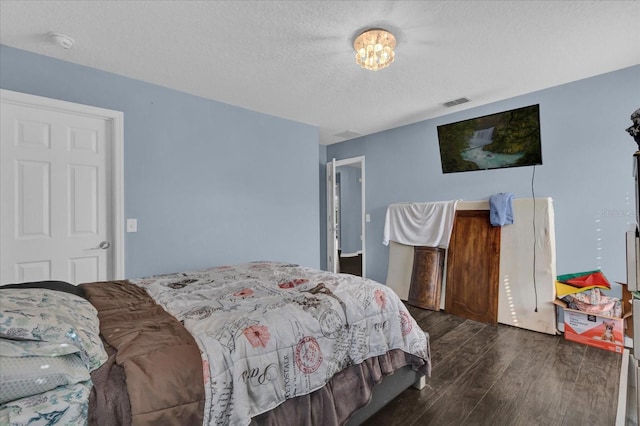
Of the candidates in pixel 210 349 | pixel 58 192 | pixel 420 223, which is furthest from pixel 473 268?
pixel 58 192

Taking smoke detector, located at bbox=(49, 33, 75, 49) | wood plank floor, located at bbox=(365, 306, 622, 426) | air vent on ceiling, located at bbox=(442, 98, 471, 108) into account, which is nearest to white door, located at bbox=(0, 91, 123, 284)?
smoke detector, located at bbox=(49, 33, 75, 49)

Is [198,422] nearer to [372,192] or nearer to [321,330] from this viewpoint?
[321,330]

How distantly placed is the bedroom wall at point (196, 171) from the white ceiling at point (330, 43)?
0.17 m

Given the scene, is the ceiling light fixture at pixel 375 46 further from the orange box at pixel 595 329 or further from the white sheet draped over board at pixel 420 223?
the orange box at pixel 595 329

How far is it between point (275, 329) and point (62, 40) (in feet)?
8.18

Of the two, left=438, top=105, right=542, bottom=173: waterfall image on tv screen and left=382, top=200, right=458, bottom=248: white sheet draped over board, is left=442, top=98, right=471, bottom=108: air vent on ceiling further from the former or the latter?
left=382, top=200, right=458, bottom=248: white sheet draped over board

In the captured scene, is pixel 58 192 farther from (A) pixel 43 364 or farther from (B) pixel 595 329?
(B) pixel 595 329

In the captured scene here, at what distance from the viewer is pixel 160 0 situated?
1.75 metres

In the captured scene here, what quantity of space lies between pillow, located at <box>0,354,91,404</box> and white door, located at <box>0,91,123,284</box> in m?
2.06

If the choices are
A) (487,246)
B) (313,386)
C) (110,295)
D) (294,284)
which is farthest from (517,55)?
(110,295)

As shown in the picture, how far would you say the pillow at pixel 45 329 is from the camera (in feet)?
2.62

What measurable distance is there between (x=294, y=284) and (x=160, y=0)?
1.84 metres

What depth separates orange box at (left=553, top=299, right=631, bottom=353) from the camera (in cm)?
252

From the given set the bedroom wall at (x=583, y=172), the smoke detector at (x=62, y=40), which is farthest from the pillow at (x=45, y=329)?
the bedroom wall at (x=583, y=172)
